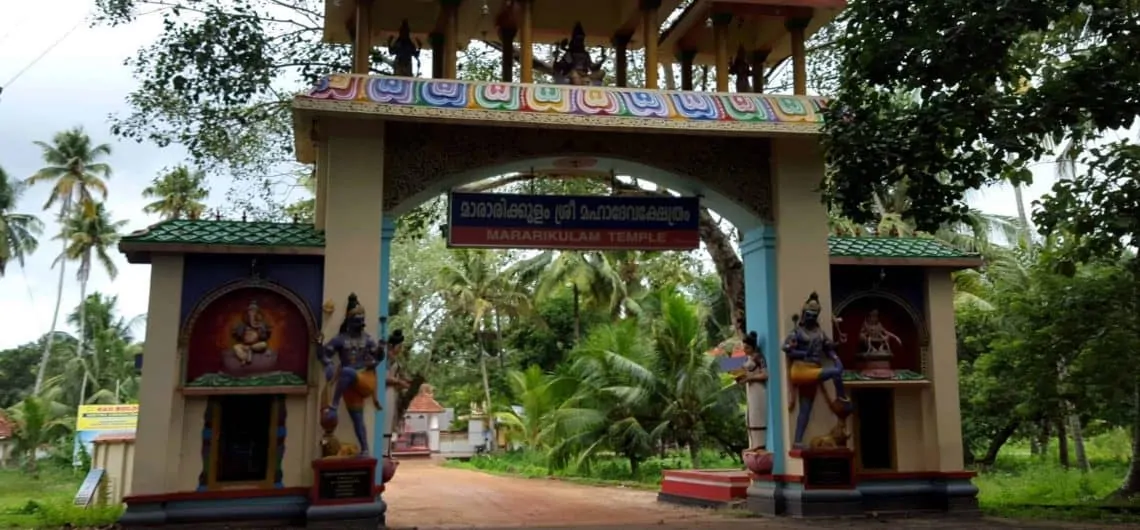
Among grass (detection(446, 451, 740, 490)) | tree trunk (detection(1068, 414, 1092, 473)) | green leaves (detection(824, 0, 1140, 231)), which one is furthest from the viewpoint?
grass (detection(446, 451, 740, 490))

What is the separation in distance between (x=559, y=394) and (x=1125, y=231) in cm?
1442

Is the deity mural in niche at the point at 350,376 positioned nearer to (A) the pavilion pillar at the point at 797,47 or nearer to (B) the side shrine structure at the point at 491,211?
(B) the side shrine structure at the point at 491,211

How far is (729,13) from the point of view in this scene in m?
9.41

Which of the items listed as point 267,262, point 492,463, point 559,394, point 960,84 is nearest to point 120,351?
point 492,463

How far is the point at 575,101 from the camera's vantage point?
28.5 ft

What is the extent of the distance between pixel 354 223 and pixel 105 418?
10.2m

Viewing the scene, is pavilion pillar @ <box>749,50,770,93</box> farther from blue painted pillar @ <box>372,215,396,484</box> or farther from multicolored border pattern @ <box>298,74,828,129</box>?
blue painted pillar @ <box>372,215,396,484</box>

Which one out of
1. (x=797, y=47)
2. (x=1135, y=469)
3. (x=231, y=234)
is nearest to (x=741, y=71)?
(x=797, y=47)

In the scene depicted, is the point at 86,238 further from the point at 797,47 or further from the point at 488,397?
the point at 797,47

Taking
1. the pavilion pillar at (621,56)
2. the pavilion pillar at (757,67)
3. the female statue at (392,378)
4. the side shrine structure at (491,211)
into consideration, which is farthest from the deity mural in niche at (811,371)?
the female statue at (392,378)

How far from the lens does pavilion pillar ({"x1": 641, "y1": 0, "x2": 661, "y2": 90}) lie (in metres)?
9.21

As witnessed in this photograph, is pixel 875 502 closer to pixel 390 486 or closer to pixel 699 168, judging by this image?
pixel 699 168

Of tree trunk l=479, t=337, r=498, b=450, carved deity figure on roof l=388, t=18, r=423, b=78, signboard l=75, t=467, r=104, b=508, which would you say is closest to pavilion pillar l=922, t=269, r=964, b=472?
carved deity figure on roof l=388, t=18, r=423, b=78

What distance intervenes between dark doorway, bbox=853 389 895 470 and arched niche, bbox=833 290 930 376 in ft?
1.24
